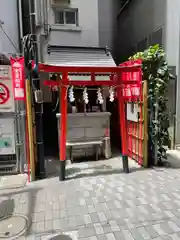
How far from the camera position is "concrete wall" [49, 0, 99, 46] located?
884 centimetres

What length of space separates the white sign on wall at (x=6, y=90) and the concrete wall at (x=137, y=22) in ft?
19.3

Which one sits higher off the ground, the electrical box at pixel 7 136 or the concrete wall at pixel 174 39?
the concrete wall at pixel 174 39

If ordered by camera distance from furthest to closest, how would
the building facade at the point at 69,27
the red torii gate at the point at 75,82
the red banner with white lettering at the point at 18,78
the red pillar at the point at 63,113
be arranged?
the building facade at the point at 69,27
the red banner with white lettering at the point at 18,78
the red pillar at the point at 63,113
the red torii gate at the point at 75,82

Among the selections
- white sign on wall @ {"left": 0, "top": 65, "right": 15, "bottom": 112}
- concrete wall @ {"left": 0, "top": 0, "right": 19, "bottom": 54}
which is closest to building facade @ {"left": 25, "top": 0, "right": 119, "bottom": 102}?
concrete wall @ {"left": 0, "top": 0, "right": 19, "bottom": 54}

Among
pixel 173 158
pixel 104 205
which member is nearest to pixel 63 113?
pixel 104 205

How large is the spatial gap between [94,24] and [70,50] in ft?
6.59

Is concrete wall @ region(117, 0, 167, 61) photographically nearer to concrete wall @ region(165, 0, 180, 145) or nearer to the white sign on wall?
concrete wall @ region(165, 0, 180, 145)

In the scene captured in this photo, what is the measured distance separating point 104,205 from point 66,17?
8.21 metres

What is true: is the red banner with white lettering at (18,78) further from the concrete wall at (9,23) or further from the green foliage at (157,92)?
the green foliage at (157,92)

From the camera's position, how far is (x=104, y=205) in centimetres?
392

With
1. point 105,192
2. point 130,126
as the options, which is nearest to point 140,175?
point 105,192

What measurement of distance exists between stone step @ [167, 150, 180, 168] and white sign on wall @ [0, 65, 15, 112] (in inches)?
194

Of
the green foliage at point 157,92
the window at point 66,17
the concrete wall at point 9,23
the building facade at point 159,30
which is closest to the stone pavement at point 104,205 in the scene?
the green foliage at point 157,92

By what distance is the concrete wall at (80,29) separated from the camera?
348 inches
